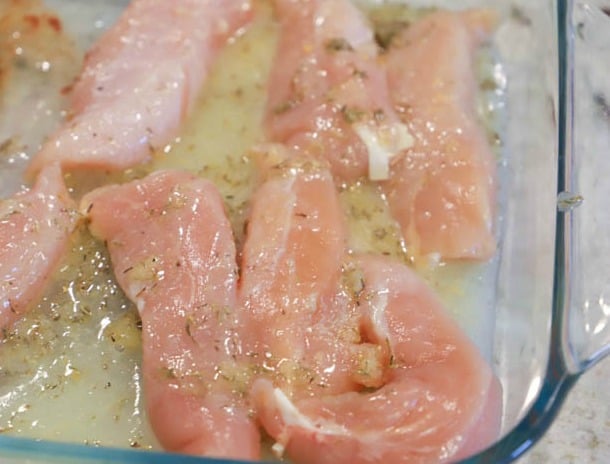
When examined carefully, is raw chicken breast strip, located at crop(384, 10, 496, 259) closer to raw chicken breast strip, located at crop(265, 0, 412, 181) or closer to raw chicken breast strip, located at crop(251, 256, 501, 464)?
raw chicken breast strip, located at crop(265, 0, 412, 181)

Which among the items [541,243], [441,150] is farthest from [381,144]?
[541,243]

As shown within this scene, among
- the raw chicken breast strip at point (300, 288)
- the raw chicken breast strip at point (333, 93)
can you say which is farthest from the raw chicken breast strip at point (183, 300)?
the raw chicken breast strip at point (333, 93)

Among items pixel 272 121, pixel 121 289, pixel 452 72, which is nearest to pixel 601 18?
pixel 452 72

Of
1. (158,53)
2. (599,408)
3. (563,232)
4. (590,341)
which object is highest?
(158,53)

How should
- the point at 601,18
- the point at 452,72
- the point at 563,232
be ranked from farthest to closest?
the point at 452,72
the point at 601,18
the point at 563,232

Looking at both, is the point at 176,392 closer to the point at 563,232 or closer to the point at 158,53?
the point at 563,232

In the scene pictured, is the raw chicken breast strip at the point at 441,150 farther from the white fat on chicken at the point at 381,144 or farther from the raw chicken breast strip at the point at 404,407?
the raw chicken breast strip at the point at 404,407
